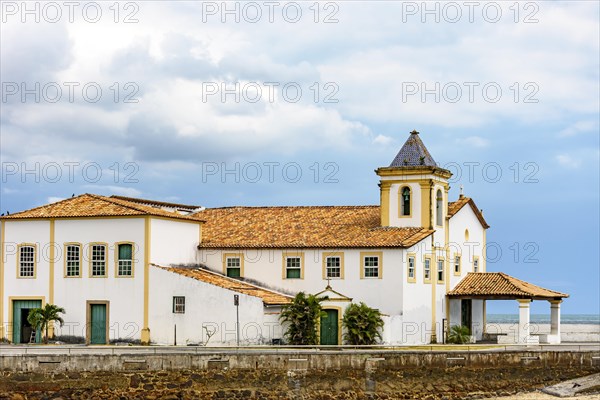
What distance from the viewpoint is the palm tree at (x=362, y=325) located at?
2010 inches

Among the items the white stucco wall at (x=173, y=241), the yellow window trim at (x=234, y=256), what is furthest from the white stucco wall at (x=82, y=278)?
the yellow window trim at (x=234, y=256)

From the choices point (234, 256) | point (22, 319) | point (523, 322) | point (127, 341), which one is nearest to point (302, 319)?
point (234, 256)

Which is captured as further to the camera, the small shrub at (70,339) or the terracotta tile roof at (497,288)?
the terracotta tile roof at (497,288)

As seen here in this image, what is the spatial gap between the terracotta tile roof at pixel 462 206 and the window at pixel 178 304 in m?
13.6

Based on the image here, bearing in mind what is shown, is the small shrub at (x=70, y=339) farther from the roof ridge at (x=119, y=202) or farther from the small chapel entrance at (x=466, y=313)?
the small chapel entrance at (x=466, y=313)

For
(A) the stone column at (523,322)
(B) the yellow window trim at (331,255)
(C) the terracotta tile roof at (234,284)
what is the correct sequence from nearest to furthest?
(C) the terracotta tile roof at (234,284) < (B) the yellow window trim at (331,255) < (A) the stone column at (523,322)

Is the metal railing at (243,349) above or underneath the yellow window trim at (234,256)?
underneath

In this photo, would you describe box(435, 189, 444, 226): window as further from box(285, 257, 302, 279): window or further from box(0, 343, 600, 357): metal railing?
box(0, 343, 600, 357): metal railing

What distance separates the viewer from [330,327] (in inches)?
2058

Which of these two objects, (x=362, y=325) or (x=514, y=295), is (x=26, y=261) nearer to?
(x=362, y=325)

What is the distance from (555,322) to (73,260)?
22352mm

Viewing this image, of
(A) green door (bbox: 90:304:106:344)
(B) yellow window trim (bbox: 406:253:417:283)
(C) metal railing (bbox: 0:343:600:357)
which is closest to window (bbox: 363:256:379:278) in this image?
(B) yellow window trim (bbox: 406:253:417:283)

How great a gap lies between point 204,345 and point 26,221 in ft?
33.4

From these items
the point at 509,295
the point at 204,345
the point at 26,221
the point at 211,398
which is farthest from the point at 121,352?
the point at 509,295
